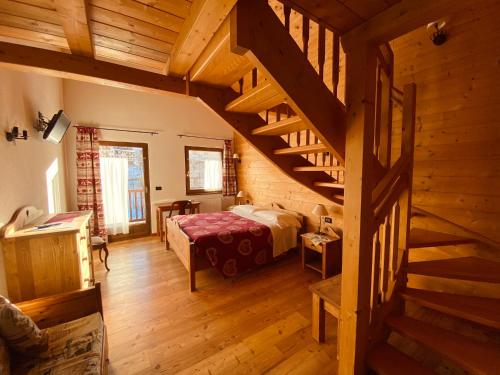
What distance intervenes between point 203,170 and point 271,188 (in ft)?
6.09

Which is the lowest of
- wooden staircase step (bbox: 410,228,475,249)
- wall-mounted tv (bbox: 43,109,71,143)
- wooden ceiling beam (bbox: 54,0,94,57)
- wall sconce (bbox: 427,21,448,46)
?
wooden staircase step (bbox: 410,228,475,249)

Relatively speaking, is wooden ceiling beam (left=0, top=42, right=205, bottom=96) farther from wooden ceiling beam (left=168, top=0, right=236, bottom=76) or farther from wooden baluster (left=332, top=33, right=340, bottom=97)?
wooden baluster (left=332, top=33, right=340, bottom=97)

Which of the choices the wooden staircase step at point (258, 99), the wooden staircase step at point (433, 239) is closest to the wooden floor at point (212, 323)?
the wooden staircase step at point (433, 239)

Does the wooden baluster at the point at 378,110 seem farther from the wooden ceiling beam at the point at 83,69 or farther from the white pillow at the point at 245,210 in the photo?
the white pillow at the point at 245,210

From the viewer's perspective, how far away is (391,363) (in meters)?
1.35

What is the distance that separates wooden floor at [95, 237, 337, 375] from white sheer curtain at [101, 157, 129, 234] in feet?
3.94

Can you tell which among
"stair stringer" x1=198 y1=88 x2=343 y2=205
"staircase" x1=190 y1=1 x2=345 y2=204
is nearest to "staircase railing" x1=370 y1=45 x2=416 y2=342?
"staircase" x1=190 y1=1 x2=345 y2=204

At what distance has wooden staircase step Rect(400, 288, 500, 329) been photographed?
4.20ft

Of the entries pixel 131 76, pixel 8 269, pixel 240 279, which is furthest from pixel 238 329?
pixel 131 76

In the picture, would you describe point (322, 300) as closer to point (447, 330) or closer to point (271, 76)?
point (447, 330)

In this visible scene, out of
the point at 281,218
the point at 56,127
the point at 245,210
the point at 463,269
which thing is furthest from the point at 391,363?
the point at 56,127

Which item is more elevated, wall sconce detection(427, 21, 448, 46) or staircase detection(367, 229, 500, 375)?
wall sconce detection(427, 21, 448, 46)

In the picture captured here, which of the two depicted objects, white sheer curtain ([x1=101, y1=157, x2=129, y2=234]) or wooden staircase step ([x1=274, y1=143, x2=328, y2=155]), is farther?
white sheer curtain ([x1=101, y1=157, x2=129, y2=234])

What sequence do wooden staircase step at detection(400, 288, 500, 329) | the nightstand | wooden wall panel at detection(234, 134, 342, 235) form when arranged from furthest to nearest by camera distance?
1. wooden wall panel at detection(234, 134, 342, 235)
2. the nightstand
3. wooden staircase step at detection(400, 288, 500, 329)
